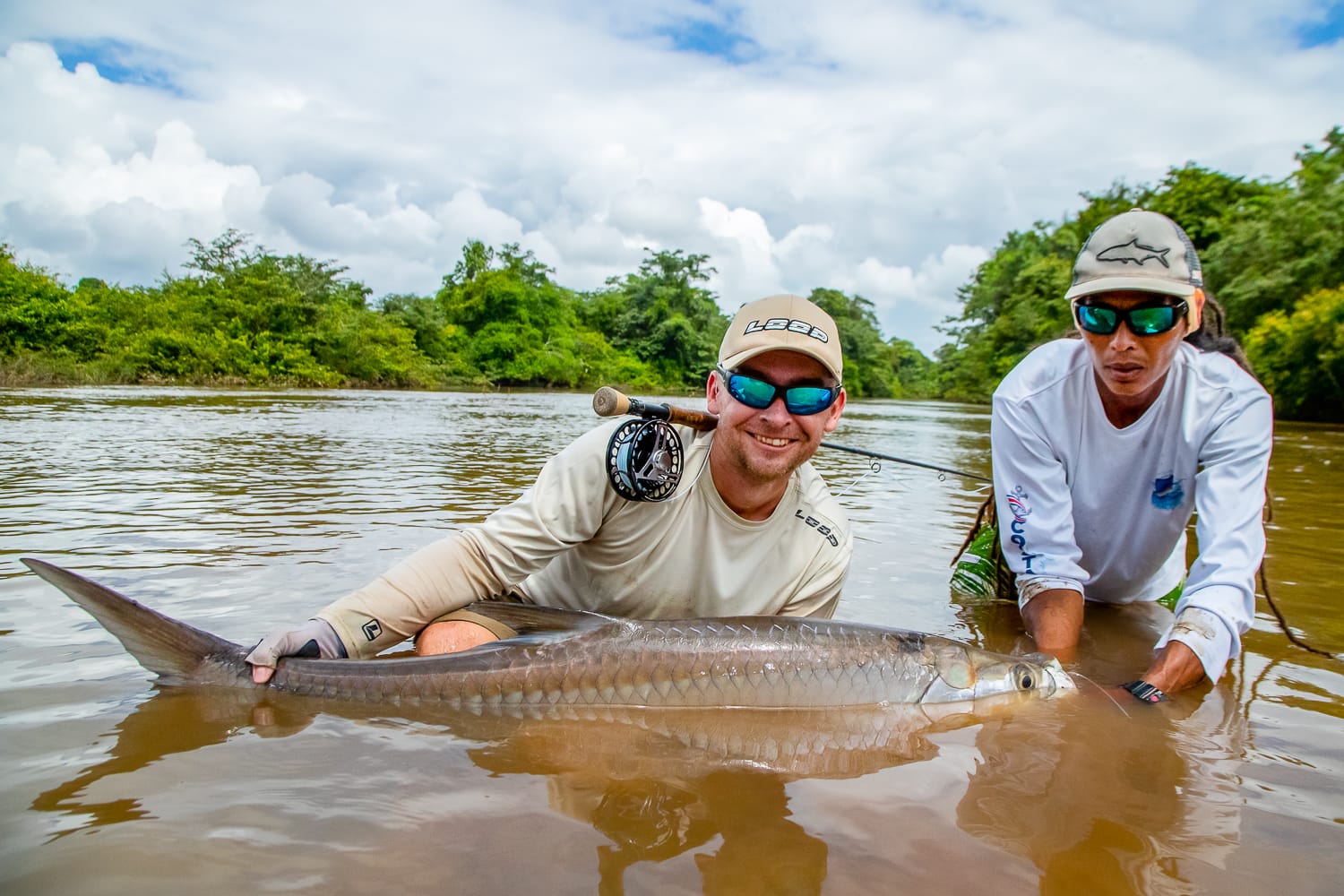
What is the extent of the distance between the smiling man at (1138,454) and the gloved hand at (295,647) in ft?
9.30

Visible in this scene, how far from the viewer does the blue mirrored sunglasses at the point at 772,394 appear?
2982 millimetres

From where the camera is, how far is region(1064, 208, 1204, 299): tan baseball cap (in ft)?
10.1

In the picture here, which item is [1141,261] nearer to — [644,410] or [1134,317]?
[1134,317]

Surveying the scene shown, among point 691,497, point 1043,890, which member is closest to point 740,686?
point 691,497

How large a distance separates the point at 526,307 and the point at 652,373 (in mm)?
11609

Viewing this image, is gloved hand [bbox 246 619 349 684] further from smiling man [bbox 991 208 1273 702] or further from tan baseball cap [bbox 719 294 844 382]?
smiling man [bbox 991 208 1273 702]

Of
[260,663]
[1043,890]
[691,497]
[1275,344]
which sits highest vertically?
[1275,344]

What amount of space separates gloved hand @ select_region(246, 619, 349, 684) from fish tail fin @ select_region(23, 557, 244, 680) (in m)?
0.10

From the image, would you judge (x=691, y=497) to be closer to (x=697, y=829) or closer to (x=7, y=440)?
(x=697, y=829)

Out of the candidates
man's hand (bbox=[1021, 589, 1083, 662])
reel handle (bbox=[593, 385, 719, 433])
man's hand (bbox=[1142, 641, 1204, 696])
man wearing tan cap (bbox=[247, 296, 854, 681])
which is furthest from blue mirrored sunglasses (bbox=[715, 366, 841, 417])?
man's hand (bbox=[1142, 641, 1204, 696])

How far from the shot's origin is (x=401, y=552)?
5.18 metres

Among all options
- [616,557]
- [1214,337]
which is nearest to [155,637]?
[616,557]

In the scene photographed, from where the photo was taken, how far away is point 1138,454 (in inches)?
139

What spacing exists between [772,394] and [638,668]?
1.08 metres
